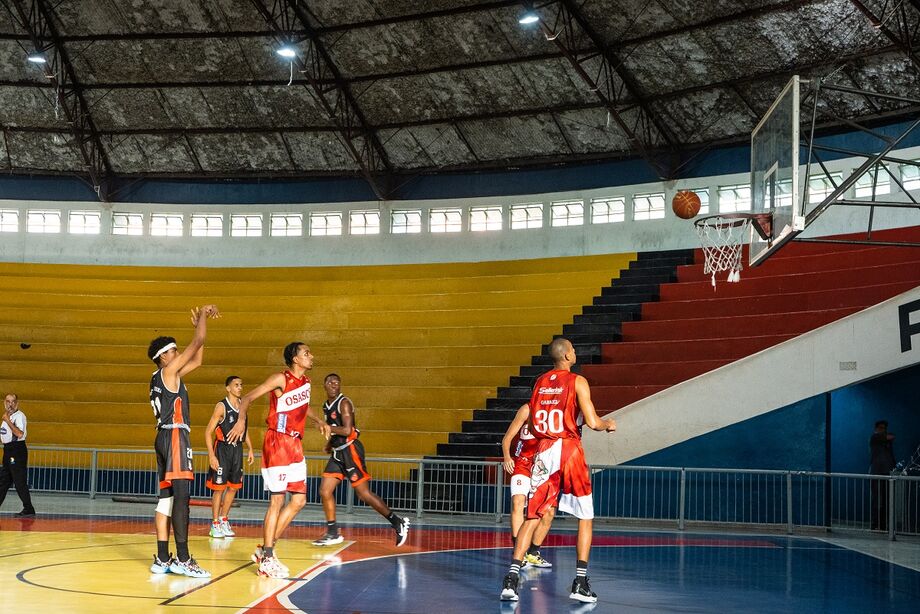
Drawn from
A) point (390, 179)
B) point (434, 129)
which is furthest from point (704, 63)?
point (390, 179)

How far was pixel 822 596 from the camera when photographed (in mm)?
9000

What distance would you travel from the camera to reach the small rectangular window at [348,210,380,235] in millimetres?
28453

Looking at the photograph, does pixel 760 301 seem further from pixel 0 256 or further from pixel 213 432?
pixel 0 256

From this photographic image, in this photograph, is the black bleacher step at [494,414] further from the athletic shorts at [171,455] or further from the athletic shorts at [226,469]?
the athletic shorts at [171,455]

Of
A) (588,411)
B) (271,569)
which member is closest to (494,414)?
(271,569)

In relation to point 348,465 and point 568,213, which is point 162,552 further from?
point 568,213

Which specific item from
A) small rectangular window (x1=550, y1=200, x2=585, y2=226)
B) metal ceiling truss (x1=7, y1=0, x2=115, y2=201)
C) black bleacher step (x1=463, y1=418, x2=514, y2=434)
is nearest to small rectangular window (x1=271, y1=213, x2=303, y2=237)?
metal ceiling truss (x1=7, y1=0, x2=115, y2=201)

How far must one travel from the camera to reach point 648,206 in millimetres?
26172

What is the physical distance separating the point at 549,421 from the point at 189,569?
135 inches

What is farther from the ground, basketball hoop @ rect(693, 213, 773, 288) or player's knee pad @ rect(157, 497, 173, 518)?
basketball hoop @ rect(693, 213, 773, 288)

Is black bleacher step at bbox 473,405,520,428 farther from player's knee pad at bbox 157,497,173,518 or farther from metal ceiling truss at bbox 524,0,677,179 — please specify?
player's knee pad at bbox 157,497,173,518

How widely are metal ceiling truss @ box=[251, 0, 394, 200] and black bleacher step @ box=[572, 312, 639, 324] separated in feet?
24.1

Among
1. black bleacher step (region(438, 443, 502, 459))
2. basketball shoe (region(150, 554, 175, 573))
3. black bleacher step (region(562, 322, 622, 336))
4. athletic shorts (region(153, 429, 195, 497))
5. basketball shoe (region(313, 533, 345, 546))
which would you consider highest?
black bleacher step (region(562, 322, 622, 336))

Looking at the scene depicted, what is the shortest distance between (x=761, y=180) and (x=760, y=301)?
599 centimetres
